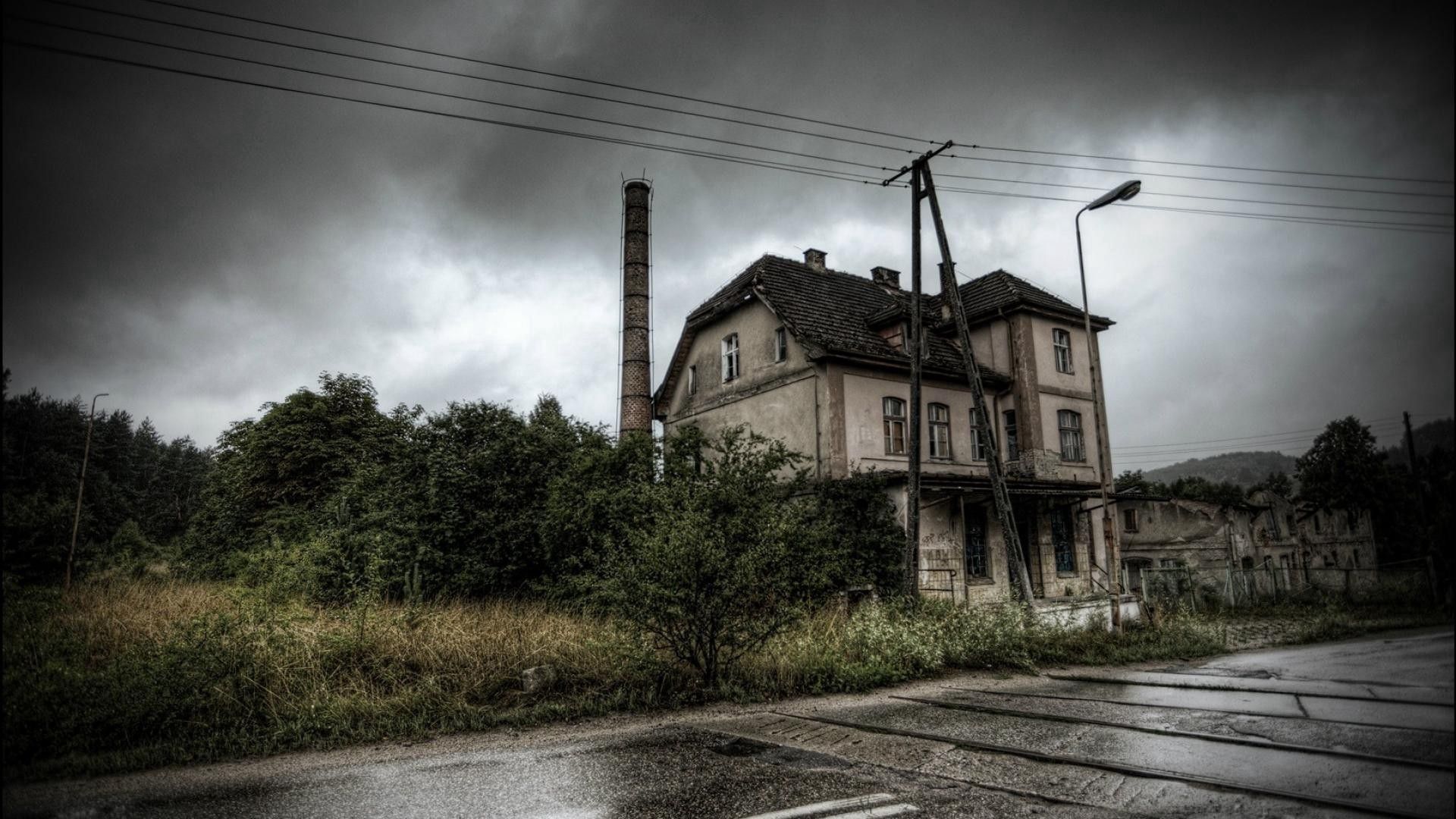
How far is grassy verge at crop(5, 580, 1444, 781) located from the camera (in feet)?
22.5

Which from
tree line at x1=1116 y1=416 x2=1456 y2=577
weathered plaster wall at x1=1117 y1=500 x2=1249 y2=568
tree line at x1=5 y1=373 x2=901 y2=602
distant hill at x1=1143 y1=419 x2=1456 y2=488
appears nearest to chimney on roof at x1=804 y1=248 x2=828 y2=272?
tree line at x1=5 y1=373 x2=901 y2=602

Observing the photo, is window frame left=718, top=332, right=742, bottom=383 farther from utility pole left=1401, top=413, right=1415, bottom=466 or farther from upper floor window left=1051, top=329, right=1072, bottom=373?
utility pole left=1401, top=413, right=1415, bottom=466

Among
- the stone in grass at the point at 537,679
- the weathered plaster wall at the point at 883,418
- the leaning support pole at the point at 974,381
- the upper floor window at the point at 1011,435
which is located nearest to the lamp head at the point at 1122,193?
the leaning support pole at the point at 974,381

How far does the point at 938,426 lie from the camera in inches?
843

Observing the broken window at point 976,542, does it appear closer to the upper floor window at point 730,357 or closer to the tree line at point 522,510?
the tree line at point 522,510

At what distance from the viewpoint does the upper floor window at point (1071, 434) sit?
2316cm

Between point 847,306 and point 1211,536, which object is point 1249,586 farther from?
point 847,306

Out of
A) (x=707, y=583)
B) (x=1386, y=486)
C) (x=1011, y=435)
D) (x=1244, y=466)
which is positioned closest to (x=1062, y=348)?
(x=1011, y=435)

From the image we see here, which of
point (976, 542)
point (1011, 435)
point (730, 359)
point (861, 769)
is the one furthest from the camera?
point (730, 359)

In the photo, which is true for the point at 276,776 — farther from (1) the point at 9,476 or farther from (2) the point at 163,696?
(1) the point at 9,476

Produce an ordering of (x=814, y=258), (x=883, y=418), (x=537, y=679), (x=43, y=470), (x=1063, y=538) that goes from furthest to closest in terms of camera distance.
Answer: (x=814, y=258)
(x=1063, y=538)
(x=883, y=418)
(x=537, y=679)
(x=43, y=470)

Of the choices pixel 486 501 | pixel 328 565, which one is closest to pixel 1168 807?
pixel 486 501

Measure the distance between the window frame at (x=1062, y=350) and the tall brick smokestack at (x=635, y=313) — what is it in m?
14.1

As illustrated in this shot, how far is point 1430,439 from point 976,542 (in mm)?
18937
